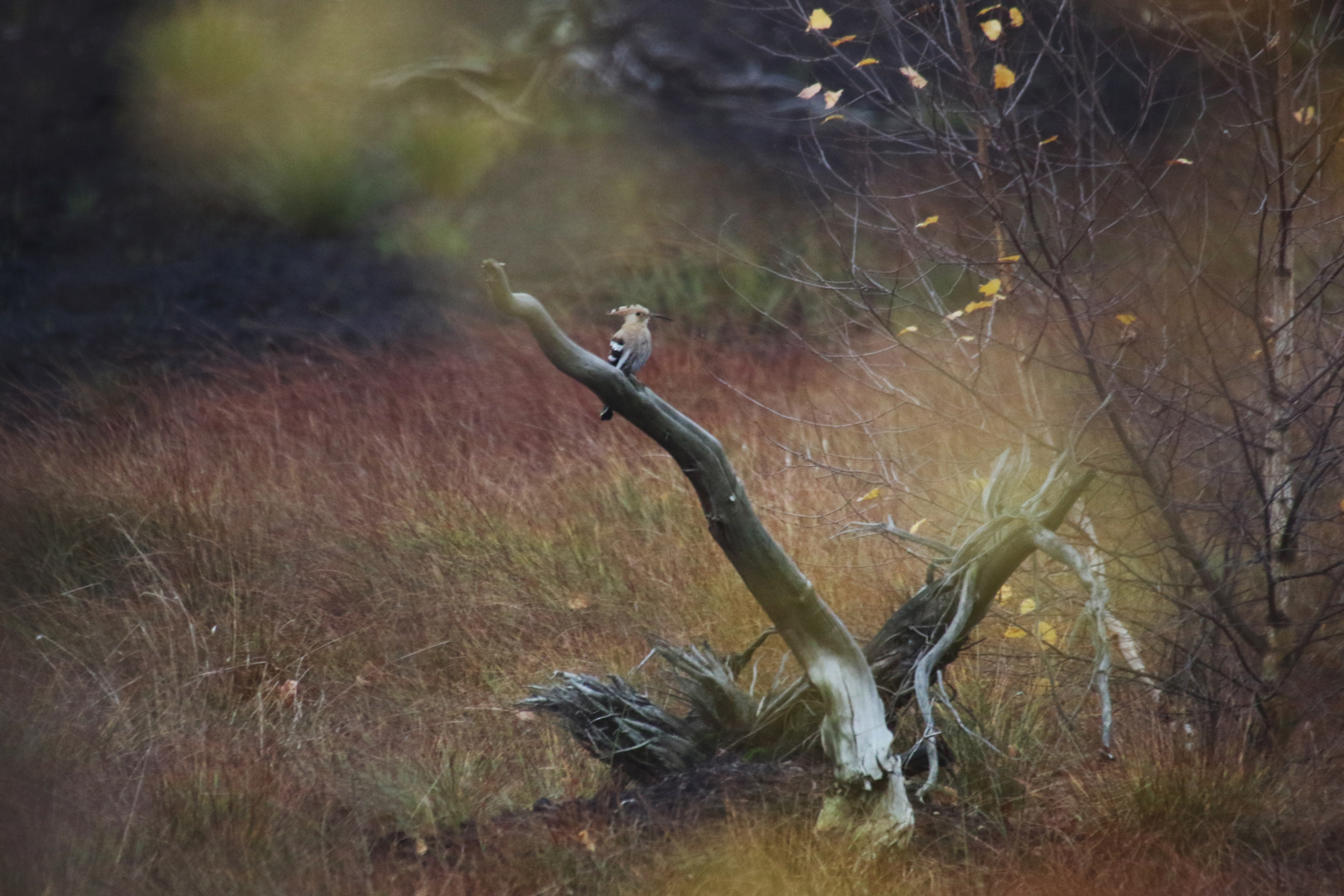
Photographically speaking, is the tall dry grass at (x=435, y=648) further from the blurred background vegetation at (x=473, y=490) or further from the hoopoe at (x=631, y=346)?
the hoopoe at (x=631, y=346)

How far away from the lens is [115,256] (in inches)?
400

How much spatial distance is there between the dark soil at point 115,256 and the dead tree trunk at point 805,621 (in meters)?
5.58

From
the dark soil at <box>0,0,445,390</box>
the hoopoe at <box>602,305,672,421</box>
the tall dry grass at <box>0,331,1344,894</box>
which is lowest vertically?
the dark soil at <box>0,0,445,390</box>

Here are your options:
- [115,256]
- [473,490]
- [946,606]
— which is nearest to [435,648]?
[473,490]

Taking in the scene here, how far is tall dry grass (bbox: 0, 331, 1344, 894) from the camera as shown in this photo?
103 inches

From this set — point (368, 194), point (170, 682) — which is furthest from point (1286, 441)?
point (368, 194)

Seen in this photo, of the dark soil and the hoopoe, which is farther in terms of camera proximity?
the dark soil

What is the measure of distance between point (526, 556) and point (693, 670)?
6.31ft

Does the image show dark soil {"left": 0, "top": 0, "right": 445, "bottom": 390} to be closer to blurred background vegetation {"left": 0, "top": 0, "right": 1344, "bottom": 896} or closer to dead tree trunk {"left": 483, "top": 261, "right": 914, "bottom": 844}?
blurred background vegetation {"left": 0, "top": 0, "right": 1344, "bottom": 896}

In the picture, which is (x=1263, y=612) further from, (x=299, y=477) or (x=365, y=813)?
(x=299, y=477)

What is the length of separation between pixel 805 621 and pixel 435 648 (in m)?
1.78

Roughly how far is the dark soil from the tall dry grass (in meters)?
1.60

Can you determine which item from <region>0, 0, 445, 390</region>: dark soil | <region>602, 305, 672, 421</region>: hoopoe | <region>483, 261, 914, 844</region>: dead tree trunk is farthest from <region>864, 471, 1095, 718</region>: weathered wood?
<region>0, 0, 445, 390</region>: dark soil

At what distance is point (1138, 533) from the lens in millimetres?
3641
